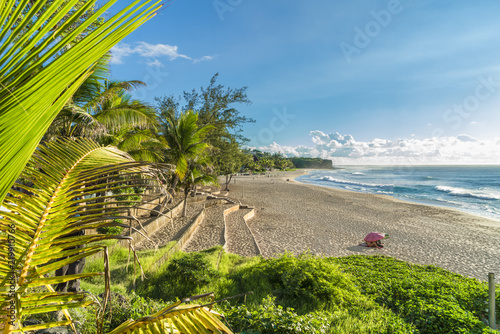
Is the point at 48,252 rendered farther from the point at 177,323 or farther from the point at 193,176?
the point at 193,176

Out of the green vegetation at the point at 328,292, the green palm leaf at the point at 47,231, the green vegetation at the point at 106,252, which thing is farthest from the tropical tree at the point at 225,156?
the green palm leaf at the point at 47,231

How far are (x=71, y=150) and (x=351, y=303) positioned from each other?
5.83m

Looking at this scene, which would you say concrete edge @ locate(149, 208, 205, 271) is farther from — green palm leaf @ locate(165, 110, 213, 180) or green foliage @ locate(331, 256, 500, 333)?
green foliage @ locate(331, 256, 500, 333)

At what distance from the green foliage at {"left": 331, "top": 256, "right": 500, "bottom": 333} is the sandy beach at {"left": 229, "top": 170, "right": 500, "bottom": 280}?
354 cm

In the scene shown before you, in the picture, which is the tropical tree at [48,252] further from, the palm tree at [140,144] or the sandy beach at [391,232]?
the sandy beach at [391,232]

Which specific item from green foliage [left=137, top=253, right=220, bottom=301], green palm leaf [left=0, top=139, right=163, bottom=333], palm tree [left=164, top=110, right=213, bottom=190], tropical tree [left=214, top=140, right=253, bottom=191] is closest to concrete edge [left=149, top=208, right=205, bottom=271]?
green foliage [left=137, top=253, right=220, bottom=301]

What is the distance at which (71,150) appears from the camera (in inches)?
68.6

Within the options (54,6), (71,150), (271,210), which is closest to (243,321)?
(71,150)

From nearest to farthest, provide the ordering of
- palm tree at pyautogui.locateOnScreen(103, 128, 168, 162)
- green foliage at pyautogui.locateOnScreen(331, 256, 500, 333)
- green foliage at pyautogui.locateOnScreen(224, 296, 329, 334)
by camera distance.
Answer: green foliage at pyautogui.locateOnScreen(224, 296, 329, 334)
green foliage at pyautogui.locateOnScreen(331, 256, 500, 333)
palm tree at pyautogui.locateOnScreen(103, 128, 168, 162)

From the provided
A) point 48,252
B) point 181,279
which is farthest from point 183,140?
point 48,252

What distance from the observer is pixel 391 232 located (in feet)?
51.1

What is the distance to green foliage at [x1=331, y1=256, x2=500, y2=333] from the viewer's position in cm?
457

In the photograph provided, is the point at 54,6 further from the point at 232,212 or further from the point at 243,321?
the point at 232,212

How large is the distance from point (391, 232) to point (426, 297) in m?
10.9
